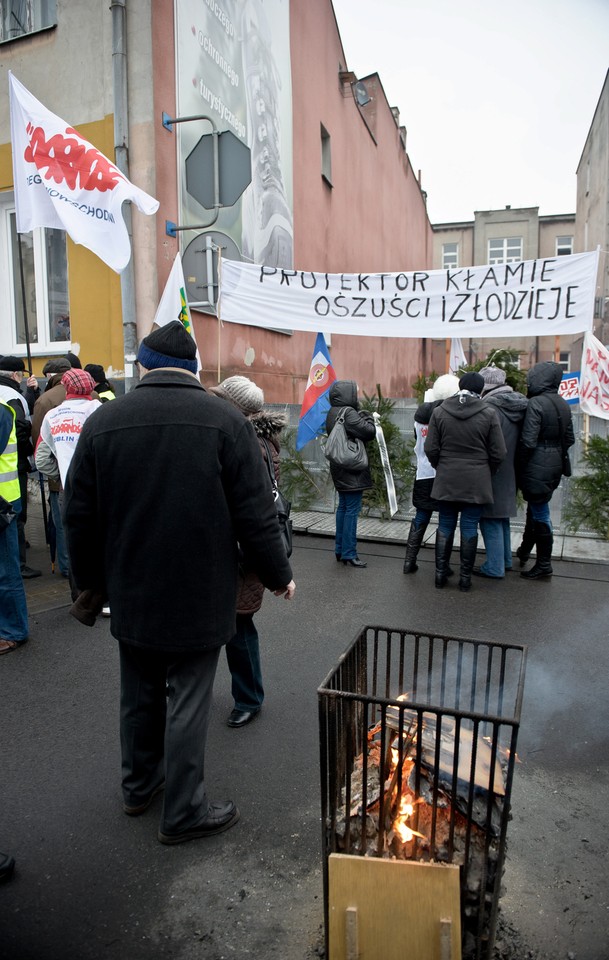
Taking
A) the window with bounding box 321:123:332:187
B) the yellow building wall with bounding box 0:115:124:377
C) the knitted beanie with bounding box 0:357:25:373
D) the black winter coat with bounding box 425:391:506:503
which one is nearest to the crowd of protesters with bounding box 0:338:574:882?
the black winter coat with bounding box 425:391:506:503

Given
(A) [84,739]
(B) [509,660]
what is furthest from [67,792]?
(B) [509,660]

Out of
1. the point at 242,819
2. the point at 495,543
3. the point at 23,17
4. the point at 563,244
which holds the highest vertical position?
the point at 563,244

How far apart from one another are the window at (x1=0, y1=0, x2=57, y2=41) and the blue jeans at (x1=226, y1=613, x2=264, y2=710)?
957 cm

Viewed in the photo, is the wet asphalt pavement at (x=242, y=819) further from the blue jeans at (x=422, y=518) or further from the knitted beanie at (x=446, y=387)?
the knitted beanie at (x=446, y=387)

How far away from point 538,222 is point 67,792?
4482cm

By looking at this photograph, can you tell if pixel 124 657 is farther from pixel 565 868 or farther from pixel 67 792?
pixel 565 868

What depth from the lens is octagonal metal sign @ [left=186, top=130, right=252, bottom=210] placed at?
707 centimetres

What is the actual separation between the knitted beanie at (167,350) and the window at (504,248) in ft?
140

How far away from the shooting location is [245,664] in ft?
11.7

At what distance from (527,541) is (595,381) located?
2.07m

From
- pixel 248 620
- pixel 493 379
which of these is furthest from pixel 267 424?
pixel 493 379

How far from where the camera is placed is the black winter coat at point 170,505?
98.4 inches

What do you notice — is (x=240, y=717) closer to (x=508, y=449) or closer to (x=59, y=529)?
(x=59, y=529)

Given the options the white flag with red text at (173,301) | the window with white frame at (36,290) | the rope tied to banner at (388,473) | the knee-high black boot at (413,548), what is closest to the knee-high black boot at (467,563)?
the knee-high black boot at (413,548)
